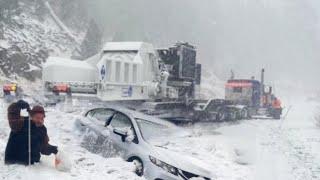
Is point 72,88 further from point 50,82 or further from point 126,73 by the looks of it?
point 126,73

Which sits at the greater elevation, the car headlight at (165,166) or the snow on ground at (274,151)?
the car headlight at (165,166)

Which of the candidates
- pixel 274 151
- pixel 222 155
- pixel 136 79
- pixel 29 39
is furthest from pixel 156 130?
pixel 29 39

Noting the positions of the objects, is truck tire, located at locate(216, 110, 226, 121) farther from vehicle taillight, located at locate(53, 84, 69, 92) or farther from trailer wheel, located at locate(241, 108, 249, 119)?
vehicle taillight, located at locate(53, 84, 69, 92)

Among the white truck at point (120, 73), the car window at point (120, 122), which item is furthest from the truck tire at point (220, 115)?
the car window at point (120, 122)

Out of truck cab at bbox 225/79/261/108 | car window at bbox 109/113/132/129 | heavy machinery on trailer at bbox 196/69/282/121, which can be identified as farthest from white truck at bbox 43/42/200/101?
truck cab at bbox 225/79/261/108

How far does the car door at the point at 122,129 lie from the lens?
984 centimetres

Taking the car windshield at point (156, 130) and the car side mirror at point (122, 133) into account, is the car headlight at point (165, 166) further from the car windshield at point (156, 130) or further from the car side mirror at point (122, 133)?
the car side mirror at point (122, 133)

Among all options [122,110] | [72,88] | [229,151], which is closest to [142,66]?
[72,88]

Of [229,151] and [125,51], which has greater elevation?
[125,51]

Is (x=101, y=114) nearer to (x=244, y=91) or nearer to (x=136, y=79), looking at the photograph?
(x=136, y=79)

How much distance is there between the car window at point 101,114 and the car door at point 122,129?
0.21m

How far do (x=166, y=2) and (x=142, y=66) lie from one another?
61295 millimetres

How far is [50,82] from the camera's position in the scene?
777 inches

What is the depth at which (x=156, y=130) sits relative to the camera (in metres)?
10.6
